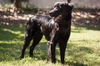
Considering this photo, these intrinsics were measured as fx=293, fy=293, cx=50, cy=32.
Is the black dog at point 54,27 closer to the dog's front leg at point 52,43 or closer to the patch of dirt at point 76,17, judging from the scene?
the dog's front leg at point 52,43

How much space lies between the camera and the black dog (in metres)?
7.17

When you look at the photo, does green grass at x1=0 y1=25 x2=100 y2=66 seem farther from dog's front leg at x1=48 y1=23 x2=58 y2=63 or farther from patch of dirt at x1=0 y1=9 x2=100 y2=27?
patch of dirt at x1=0 y1=9 x2=100 y2=27

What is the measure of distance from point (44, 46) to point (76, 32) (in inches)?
180

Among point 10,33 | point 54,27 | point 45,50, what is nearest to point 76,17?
point 10,33

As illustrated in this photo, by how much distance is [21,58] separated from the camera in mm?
8531

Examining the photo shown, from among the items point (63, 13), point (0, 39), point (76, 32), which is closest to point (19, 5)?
point (76, 32)

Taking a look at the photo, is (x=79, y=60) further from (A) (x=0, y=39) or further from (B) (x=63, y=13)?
(A) (x=0, y=39)

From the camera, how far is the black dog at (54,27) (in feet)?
23.5

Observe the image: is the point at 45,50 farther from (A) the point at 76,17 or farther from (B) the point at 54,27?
(A) the point at 76,17

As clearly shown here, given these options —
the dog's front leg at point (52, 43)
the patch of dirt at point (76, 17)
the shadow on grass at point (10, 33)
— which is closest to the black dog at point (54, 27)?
the dog's front leg at point (52, 43)

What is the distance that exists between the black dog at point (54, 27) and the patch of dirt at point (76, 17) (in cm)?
905

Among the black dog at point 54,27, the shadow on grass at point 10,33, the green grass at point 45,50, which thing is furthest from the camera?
the shadow on grass at point 10,33

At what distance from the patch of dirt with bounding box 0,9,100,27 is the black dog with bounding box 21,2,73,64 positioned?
9045 millimetres

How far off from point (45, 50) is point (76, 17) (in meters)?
10.0
